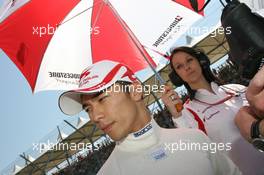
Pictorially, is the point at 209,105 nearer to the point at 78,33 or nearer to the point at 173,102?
the point at 173,102

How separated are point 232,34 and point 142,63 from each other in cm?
356

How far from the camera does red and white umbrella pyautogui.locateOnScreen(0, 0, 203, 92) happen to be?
15.0 ft

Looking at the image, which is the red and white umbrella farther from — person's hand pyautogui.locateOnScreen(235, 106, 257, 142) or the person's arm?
person's hand pyautogui.locateOnScreen(235, 106, 257, 142)

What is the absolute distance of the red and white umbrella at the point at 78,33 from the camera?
4.56 m

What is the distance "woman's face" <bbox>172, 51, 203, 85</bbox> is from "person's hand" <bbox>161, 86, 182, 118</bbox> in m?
0.23

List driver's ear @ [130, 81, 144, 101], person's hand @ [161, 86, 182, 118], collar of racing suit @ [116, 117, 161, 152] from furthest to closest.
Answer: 1. person's hand @ [161, 86, 182, 118]
2. driver's ear @ [130, 81, 144, 101]
3. collar of racing suit @ [116, 117, 161, 152]

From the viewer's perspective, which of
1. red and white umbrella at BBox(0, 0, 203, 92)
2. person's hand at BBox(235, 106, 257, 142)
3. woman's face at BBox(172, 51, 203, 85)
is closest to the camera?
person's hand at BBox(235, 106, 257, 142)

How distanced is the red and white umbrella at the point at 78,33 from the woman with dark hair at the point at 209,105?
1556 millimetres

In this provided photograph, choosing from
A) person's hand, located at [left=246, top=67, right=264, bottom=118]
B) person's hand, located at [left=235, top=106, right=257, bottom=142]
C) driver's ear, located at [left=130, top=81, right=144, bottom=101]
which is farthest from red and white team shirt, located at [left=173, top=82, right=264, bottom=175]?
person's hand, located at [left=246, top=67, right=264, bottom=118]

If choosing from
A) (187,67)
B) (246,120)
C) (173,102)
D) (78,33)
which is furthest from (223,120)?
(78,33)

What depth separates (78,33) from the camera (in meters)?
4.97

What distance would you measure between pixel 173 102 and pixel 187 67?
0.40 metres

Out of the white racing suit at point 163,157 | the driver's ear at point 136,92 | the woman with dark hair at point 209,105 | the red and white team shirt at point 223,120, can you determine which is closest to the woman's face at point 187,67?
the woman with dark hair at point 209,105

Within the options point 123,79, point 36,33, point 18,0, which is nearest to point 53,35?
point 36,33
